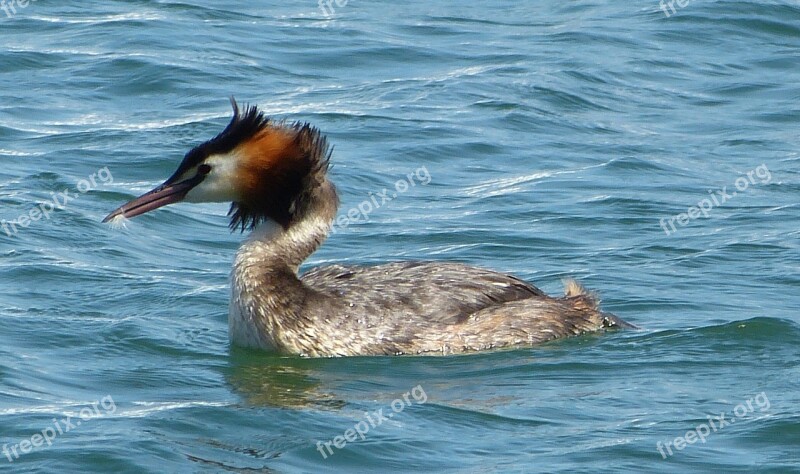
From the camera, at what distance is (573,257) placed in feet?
46.8

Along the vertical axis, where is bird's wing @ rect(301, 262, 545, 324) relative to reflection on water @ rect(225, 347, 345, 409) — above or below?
above

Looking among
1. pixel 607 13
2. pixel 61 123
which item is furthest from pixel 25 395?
pixel 607 13

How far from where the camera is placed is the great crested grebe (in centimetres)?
1147
